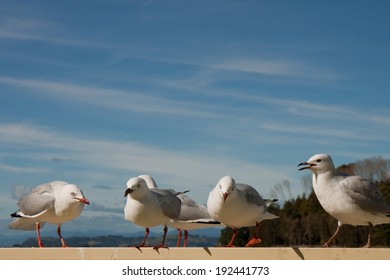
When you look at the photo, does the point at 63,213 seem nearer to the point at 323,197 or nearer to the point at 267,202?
the point at 267,202

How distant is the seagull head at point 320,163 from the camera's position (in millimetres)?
12273

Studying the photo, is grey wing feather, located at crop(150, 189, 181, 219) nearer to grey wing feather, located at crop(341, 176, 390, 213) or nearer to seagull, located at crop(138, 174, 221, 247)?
seagull, located at crop(138, 174, 221, 247)

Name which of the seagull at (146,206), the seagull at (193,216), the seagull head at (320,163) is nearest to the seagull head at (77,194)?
the seagull at (146,206)

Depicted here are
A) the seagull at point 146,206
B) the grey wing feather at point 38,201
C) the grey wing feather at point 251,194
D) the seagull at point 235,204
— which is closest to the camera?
the seagull at point 146,206

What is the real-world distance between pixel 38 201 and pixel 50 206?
0.36 meters

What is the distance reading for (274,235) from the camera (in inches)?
2817

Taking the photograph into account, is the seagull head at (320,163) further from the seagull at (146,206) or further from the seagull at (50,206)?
the seagull at (50,206)

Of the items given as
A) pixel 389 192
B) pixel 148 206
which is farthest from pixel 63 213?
pixel 389 192

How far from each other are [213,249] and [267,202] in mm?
1874

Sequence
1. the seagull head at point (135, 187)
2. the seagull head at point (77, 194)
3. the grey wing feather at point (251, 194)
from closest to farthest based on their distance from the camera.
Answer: the seagull head at point (135, 187)
the grey wing feather at point (251, 194)
the seagull head at point (77, 194)

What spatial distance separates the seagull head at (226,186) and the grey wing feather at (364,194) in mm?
2029

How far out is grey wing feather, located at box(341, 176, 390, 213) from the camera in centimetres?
1237

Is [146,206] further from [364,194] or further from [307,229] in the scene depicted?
[307,229]

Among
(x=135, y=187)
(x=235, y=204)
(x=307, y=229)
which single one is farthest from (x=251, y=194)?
(x=307, y=229)
